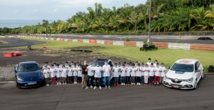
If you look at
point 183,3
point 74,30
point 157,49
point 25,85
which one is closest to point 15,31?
point 74,30

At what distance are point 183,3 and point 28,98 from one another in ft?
190

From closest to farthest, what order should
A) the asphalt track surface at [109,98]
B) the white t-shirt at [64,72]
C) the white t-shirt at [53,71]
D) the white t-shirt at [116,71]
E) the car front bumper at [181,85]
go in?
1. the asphalt track surface at [109,98]
2. the car front bumper at [181,85]
3. the white t-shirt at [116,71]
4. the white t-shirt at [53,71]
5. the white t-shirt at [64,72]

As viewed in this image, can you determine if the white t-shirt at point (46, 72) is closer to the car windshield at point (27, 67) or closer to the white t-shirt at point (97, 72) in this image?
the car windshield at point (27, 67)

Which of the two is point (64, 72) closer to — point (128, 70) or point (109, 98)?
point (128, 70)

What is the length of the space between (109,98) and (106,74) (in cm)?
A: 221

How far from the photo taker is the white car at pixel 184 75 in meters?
12.9

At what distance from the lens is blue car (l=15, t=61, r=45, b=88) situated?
13.9 metres

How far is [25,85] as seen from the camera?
13844 mm

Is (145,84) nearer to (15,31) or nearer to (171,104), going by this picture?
(171,104)

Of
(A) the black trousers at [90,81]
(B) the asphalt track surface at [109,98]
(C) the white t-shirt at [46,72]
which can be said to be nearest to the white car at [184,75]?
(B) the asphalt track surface at [109,98]

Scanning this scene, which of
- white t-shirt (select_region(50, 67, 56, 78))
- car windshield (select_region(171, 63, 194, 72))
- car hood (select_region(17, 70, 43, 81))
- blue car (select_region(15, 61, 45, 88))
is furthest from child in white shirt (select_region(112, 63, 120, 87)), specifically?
car hood (select_region(17, 70, 43, 81))

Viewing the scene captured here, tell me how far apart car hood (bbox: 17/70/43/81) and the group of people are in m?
0.45

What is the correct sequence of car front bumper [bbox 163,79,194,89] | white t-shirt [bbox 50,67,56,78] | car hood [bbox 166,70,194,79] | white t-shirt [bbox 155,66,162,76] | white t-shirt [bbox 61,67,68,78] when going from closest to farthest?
car front bumper [bbox 163,79,194,89]
car hood [bbox 166,70,194,79]
white t-shirt [bbox 155,66,162,76]
white t-shirt [bbox 50,67,56,78]
white t-shirt [bbox 61,67,68,78]

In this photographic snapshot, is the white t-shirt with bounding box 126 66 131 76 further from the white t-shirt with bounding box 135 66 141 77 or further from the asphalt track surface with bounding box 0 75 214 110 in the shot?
the asphalt track surface with bounding box 0 75 214 110
